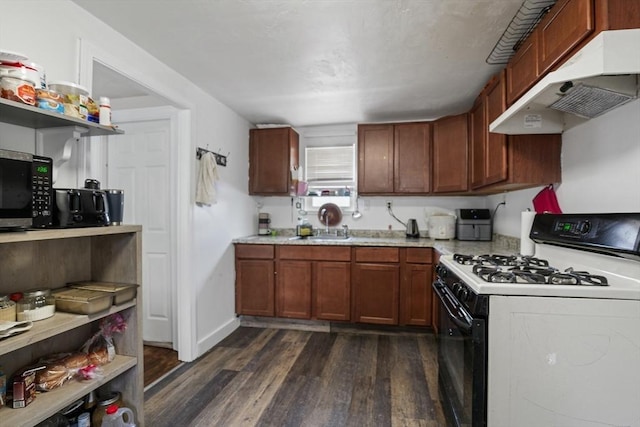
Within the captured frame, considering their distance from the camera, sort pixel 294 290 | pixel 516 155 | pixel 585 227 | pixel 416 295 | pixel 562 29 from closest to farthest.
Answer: pixel 562 29 → pixel 585 227 → pixel 516 155 → pixel 416 295 → pixel 294 290

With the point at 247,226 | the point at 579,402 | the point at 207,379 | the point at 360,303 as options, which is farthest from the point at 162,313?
the point at 579,402

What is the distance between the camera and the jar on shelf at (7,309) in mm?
1035

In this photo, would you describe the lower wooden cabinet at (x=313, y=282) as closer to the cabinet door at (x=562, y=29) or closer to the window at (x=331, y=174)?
the window at (x=331, y=174)

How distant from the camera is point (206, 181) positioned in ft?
8.25

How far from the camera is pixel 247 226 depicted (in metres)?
3.46

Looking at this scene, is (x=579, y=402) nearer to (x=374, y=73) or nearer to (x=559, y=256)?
(x=559, y=256)

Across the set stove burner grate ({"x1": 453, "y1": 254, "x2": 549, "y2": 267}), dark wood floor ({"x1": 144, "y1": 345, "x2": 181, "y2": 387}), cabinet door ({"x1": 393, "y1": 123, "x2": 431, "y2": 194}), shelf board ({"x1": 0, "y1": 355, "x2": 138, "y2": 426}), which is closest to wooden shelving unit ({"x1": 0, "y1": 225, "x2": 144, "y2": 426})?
shelf board ({"x1": 0, "y1": 355, "x2": 138, "y2": 426})

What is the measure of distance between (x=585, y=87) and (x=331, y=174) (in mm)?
2654

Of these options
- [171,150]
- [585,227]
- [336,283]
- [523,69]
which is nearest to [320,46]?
[523,69]

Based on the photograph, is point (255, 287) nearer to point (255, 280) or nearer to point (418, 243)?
point (255, 280)

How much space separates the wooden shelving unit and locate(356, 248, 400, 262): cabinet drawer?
77.0 inches

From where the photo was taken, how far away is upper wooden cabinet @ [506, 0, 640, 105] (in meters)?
1.04

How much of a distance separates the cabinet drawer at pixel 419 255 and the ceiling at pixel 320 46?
139 centimetres

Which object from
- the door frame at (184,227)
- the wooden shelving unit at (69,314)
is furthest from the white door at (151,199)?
the wooden shelving unit at (69,314)
